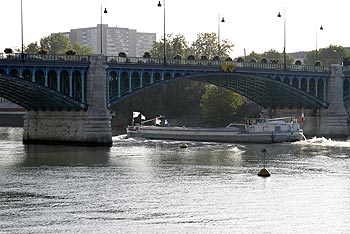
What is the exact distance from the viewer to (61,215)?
1864 inches

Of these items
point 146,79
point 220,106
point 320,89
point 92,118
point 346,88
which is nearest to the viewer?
point 92,118

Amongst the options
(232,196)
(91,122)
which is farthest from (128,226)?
(91,122)

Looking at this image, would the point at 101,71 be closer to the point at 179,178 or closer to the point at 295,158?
the point at 295,158

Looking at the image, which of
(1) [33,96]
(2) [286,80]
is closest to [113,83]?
(1) [33,96]

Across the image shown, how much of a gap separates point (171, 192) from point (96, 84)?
138ft

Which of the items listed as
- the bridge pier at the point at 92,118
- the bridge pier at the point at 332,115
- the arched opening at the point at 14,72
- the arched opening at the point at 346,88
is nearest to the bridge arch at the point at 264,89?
the bridge pier at the point at 332,115

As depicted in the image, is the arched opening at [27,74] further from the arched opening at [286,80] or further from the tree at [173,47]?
the tree at [173,47]

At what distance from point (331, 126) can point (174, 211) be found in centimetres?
7971

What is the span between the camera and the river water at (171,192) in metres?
44.8

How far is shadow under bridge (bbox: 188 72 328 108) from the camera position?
114306 millimetres

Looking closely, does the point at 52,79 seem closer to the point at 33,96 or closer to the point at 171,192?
the point at 33,96

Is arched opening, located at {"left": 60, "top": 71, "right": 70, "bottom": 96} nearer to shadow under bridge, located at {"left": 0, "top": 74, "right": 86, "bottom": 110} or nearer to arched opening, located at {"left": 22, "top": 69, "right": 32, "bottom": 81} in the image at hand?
shadow under bridge, located at {"left": 0, "top": 74, "right": 86, "bottom": 110}

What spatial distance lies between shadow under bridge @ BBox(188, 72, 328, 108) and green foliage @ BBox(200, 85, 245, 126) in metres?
15.7

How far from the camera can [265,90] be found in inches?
4855
